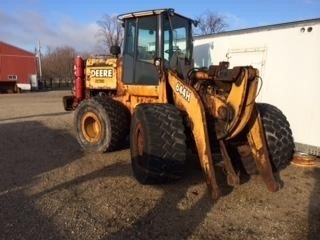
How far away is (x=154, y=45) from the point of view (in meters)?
7.34

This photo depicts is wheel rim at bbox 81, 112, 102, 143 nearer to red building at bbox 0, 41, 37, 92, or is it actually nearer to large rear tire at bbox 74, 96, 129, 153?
large rear tire at bbox 74, 96, 129, 153

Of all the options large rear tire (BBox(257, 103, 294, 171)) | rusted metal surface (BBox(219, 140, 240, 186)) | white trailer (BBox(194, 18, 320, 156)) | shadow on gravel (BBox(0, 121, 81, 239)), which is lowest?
shadow on gravel (BBox(0, 121, 81, 239))

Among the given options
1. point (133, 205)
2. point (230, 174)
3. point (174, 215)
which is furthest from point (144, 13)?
point (174, 215)

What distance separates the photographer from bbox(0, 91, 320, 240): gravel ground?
4805 millimetres

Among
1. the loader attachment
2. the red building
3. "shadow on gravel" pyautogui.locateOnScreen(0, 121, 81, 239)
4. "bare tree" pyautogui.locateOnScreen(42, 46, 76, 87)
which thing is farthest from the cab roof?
"bare tree" pyautogui.locateOnScreen(42, 46, 76, 87)

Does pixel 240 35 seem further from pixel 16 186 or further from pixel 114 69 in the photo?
pixel 16 186

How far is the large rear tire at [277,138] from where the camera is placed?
22.0 ft

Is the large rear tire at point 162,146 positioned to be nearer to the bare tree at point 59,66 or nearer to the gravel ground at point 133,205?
the gravel ground at point 133,205

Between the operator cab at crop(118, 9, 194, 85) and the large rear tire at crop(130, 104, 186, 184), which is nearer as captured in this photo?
the large rear tire at crop(130, 104, 186, 184)

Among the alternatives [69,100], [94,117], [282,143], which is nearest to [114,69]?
[94,117]

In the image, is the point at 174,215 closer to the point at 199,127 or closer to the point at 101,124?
the point at 199,127

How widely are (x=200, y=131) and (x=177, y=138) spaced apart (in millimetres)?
341

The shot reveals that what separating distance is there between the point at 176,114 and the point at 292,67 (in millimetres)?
4056

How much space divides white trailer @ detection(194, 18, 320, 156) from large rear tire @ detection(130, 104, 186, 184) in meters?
3.76
